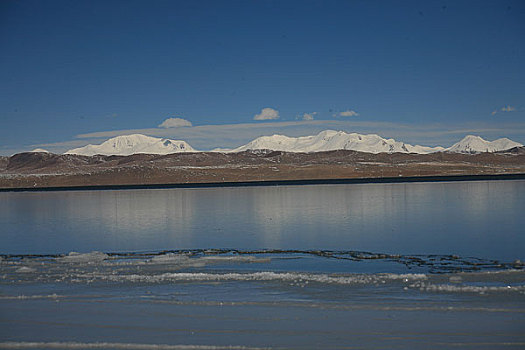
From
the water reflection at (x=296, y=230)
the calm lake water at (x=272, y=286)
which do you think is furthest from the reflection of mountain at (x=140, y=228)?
the calm lake water at (x=272, y=286)

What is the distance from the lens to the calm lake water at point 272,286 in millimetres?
7820

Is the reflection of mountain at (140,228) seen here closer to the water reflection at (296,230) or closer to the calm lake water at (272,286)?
the water reflection at (296,230)

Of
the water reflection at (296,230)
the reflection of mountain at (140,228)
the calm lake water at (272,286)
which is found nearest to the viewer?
the calm lake water at (272,286)

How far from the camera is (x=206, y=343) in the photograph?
7512mm

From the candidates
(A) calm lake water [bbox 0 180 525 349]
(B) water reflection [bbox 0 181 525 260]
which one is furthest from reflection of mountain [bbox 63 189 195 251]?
(A) calm lake water [bbox 0 180 525 349]

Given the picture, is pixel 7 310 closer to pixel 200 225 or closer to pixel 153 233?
pixel 153 233

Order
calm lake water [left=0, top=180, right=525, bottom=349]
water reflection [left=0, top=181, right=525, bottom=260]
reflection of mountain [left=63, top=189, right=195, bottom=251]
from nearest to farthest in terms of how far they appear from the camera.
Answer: calm lake water [left=0, top=180, right=525, bottom=349], water reflection [left=0, top=181, right=525, bottom=260], reflection of mountain [left=63, top=189, right=195, bottom=251]

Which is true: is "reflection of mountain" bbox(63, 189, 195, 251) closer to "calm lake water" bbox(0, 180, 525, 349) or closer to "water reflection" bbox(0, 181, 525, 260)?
"water reflection" bbox(0, 181, 525, 260)

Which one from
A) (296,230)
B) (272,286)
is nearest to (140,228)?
(296,230)

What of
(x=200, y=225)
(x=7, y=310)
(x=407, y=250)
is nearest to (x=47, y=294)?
(x=7, y=310)

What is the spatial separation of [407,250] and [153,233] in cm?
930

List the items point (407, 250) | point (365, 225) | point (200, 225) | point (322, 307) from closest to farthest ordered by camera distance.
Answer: point (322, 307) → point (407, 250) → point (365, 225) → point (200, 225)

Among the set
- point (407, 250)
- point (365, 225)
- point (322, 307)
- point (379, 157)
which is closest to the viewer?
point (322, 307)

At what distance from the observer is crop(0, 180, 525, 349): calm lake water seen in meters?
7.82
